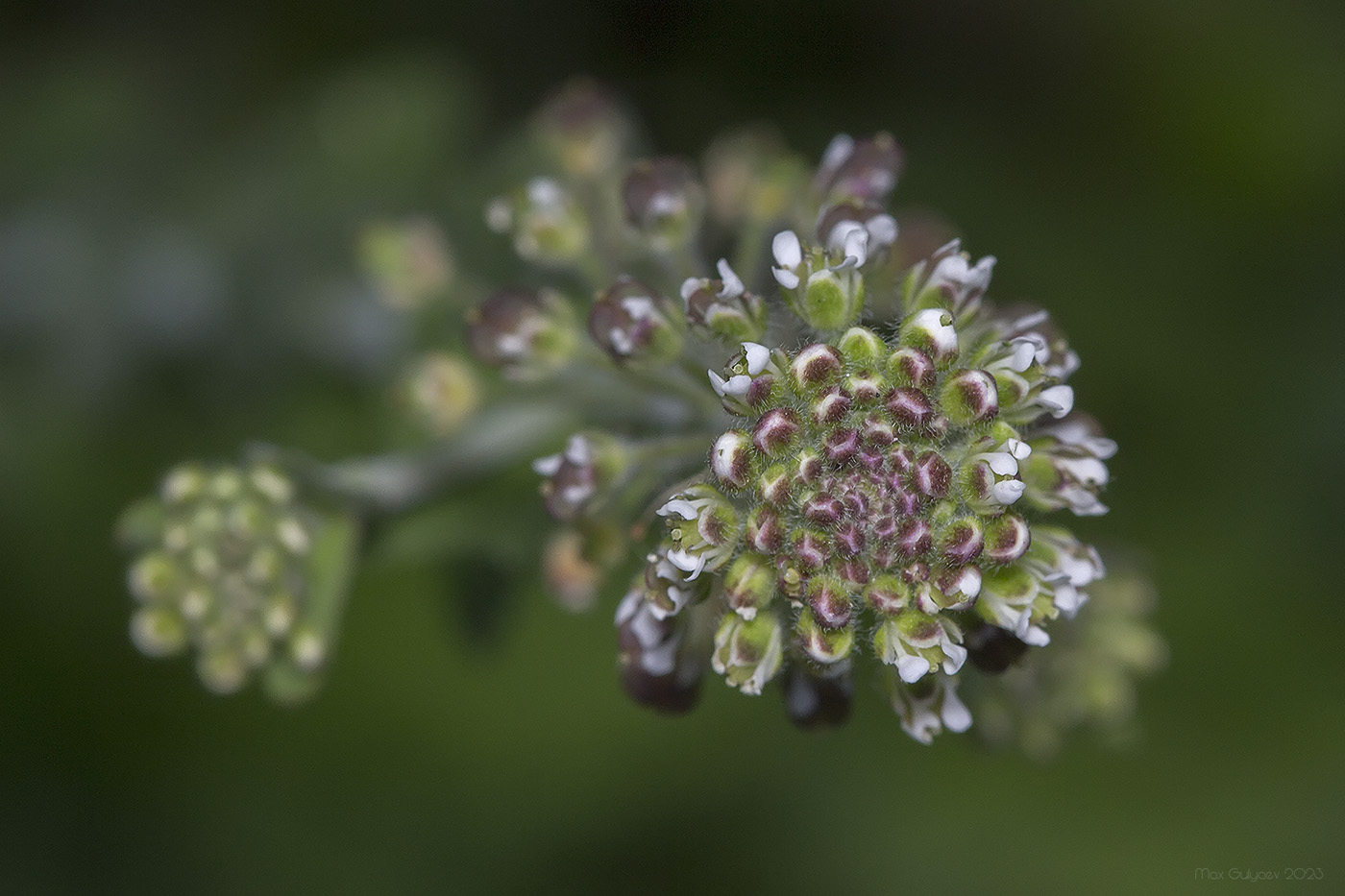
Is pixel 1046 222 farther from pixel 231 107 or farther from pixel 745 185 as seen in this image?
pixel 231 107

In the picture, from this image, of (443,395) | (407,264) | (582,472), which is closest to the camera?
A: (582,472)

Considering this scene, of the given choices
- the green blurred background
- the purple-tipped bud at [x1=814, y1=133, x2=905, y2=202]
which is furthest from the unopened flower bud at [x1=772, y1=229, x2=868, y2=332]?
the green blurred background

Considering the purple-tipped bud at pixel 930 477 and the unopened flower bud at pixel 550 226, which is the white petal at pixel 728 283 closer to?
the purple-tipped bud at pixel 930 477

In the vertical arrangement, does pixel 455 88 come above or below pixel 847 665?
above

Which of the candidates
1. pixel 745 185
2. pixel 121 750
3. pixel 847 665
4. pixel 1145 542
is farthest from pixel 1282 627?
pixel 121 750

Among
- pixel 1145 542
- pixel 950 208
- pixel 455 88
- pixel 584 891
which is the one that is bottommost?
pixel 584 891

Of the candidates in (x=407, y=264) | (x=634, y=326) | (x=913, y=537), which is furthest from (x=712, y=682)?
(x=913, y=537)

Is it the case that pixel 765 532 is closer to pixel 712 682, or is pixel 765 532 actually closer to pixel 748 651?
pixel 748 651

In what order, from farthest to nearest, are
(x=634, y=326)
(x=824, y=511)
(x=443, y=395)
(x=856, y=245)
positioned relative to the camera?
(x=443, y=395) → (x=634, y=326) → (x=856, y=245) → (x=824, y=511)
